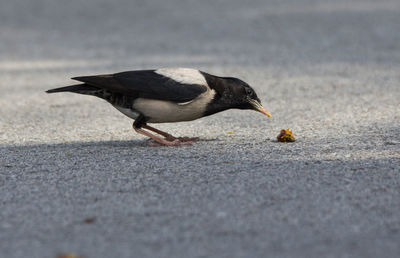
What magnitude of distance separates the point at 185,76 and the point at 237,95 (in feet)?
1.81

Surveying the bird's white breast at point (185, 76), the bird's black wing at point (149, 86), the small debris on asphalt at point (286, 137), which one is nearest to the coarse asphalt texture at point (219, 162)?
the small debris on asphalt at point (286, 137)

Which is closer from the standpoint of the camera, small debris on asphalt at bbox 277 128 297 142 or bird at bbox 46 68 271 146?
bird at bbox 46 68 271 146

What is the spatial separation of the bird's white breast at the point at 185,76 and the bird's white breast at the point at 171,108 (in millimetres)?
138

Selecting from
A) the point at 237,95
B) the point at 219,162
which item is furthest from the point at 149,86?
the point at 219,162

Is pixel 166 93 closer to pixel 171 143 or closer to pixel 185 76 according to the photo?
pixel 185 76

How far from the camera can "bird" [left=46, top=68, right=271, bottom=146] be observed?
6.29m

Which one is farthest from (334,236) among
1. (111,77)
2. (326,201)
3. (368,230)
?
(111,77)

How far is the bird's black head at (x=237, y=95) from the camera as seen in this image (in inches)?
256

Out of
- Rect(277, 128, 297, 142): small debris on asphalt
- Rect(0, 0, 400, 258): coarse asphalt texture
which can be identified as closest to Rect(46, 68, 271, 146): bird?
Rect(0, 0, 400, 258): coarse asphalt texture

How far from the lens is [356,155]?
5.80 m

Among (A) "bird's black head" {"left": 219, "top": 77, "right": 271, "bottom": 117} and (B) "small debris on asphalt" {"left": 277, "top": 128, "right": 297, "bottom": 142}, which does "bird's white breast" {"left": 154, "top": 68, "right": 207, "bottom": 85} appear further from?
(B) "small debris on asphalt" {"left": 277, "top": 128, "right": 297, "bottom": 142}

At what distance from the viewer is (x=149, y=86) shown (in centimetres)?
634

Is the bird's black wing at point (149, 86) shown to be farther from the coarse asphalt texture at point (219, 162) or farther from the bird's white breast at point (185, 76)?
the coarse asphalt texture at point (219, 162)

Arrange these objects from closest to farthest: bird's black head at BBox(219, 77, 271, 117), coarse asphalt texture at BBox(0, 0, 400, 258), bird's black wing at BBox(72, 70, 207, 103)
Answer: coarse asphalt texture at BBox(0, 0, 400, 258), bird's black wing at BBox(72, 70, 207, 103), bird's black head at BBox(219, 77, 271, 117)
